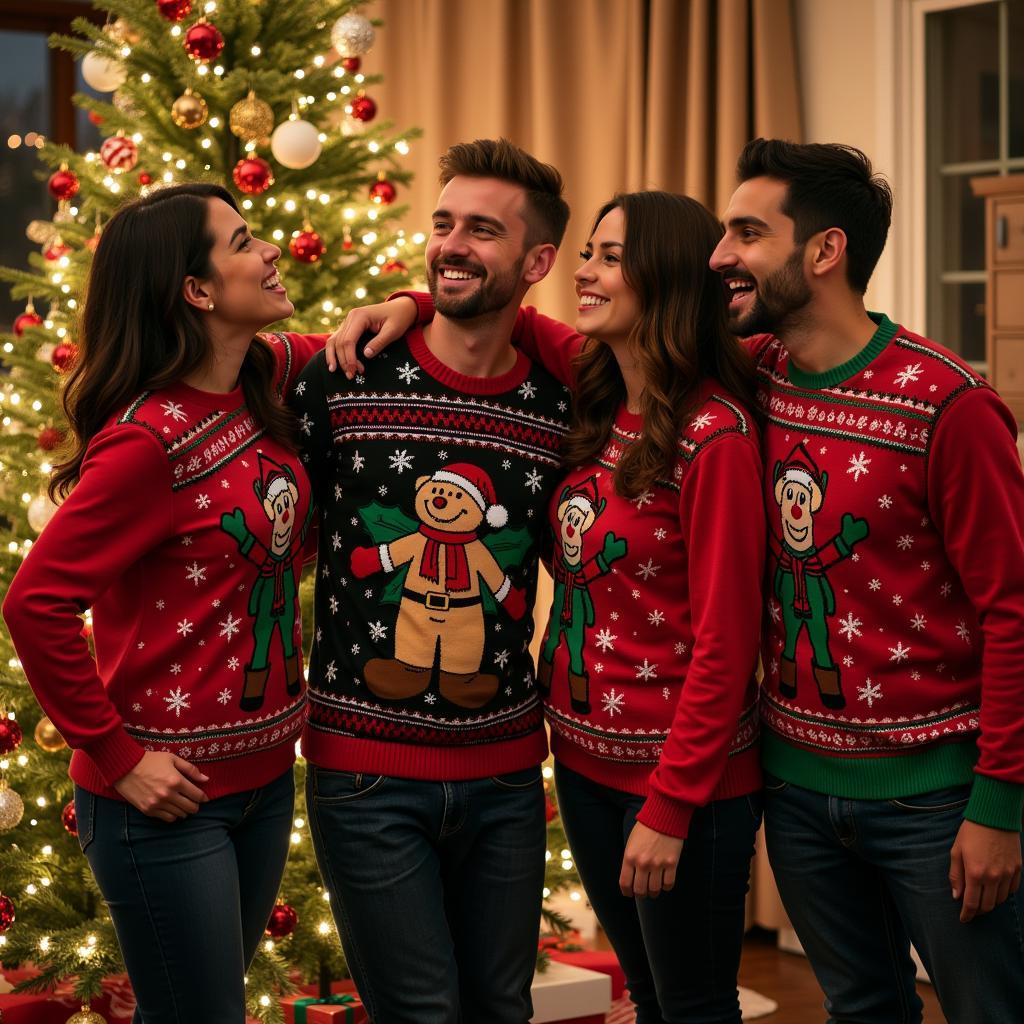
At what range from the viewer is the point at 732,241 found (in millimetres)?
2000

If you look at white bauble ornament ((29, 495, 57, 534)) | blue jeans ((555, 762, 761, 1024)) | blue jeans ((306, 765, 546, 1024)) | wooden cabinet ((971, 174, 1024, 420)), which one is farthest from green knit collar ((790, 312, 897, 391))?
wooden cabinet ((971, 174, 1024, 420))

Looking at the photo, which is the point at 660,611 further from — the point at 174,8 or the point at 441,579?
the point at 174,8

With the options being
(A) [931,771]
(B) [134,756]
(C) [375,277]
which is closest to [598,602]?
(A) [931,771]

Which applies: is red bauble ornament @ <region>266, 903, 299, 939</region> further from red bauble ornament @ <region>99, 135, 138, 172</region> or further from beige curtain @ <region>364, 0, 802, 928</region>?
beige curtain @ <region>364, 0, 802, 928</region>

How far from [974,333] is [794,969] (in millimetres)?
1834

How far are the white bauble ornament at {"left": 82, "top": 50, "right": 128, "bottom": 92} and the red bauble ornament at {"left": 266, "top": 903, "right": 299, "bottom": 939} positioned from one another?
71.1 inches

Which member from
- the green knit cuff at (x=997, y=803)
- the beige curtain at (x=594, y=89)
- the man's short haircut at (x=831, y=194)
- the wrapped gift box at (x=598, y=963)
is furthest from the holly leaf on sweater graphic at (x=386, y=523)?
the beige curtain at (x=594, y=89)

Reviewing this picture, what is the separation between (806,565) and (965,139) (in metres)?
2.41

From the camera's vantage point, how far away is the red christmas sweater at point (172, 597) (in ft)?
5.78

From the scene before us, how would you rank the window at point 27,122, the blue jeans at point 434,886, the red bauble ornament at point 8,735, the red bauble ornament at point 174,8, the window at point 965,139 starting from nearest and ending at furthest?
the blue jeans at point 434,886 → the red bauble ornament at point 8,735 → the red bauble ornament at point 174,8 → the window at point 965,139 → the window at point 27,122

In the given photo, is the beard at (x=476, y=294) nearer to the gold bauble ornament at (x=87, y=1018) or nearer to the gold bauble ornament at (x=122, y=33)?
the gold bauble ornament at (x=122, y=33)

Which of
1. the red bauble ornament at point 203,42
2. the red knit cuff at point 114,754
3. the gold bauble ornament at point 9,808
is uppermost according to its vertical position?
the red bauble ornament at point 203,42

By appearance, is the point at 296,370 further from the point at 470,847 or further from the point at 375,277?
the point at 375,277

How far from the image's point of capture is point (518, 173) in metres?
2.18
